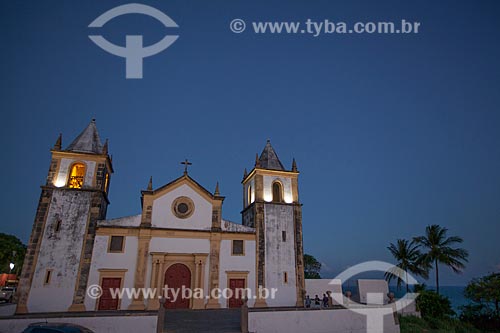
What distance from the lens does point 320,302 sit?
24.6 meters

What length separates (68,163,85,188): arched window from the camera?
22691 mm

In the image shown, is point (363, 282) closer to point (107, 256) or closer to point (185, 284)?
point (185, 284)

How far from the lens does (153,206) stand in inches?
907

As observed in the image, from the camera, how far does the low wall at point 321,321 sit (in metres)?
16.8

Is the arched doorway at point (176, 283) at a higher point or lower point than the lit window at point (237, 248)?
lower

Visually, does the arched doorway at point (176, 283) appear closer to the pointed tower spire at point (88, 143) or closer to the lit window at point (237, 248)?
the lit window at point (237, 248)

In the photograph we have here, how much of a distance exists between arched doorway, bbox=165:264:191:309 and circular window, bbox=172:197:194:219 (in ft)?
11.8

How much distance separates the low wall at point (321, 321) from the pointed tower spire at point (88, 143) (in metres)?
16.5

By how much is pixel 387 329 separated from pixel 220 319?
10.4 meters

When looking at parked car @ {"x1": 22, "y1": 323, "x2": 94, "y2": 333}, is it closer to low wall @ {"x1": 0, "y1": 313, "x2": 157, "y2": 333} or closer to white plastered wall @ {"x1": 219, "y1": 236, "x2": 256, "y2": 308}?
low wall @ {"x1": 0, "y1": 313, "x2": 157, "y2": 333}

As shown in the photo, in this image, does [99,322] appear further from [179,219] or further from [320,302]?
[320,302]

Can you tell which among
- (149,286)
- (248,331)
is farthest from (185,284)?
(248,331)

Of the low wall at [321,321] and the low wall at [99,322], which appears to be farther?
the low wall at [321,321]

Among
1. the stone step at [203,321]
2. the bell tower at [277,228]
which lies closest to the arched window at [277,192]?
the bell tower at [277,228]
